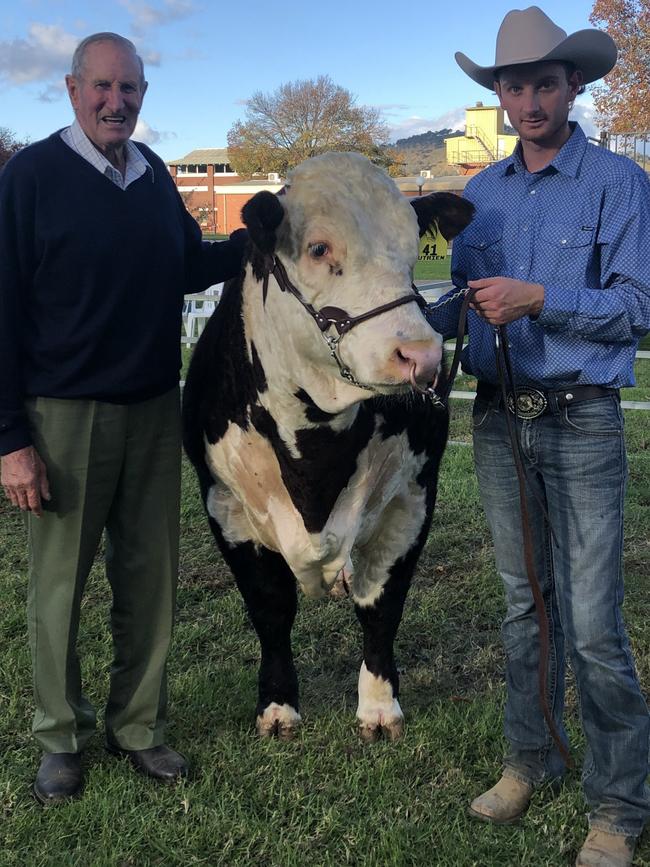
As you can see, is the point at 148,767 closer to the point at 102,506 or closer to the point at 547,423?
the point at 102,506

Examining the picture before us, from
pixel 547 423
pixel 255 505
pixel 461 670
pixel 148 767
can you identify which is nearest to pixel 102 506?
pixel 255 505

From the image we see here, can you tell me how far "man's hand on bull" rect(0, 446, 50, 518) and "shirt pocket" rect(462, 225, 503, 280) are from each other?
1.56 m

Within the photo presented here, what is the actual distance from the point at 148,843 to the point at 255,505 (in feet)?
4.00

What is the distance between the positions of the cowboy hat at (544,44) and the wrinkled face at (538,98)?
0.04 meters

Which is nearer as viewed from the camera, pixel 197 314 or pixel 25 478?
pixel 25 478

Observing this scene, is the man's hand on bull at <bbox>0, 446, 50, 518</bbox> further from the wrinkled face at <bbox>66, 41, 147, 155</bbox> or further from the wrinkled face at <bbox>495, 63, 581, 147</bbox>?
the wrinkled face at <bbox>495, 63, 581, 147</bbox>

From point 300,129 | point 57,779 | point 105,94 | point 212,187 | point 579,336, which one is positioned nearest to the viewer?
point 579,336

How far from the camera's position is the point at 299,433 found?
127 inches

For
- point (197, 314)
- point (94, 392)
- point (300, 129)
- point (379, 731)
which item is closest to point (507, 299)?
point (94, 392)

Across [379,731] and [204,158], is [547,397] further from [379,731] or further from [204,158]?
[204,158]

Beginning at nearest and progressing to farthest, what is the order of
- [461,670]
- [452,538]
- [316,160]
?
[316,160] → [461,670] → [452,538]

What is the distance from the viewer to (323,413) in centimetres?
316

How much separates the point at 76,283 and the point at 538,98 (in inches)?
61.0

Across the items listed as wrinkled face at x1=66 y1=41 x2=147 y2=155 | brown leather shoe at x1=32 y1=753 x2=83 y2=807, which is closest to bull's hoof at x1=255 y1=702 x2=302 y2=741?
brown leather shoe at x1=32 y1=753 x2=83 y2=807
